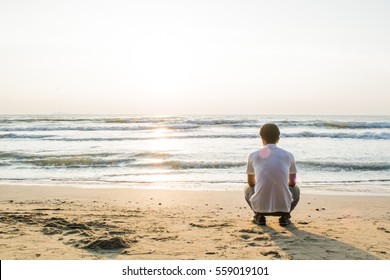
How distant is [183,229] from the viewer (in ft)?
16.5

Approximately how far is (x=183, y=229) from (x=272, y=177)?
1293 millimetres

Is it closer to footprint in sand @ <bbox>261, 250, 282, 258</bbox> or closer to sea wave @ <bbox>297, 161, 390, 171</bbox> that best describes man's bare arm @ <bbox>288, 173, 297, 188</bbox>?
footprint in sand @ <bbox>261, 250, 282, 258</bbox>

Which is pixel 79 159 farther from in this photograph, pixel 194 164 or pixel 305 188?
pixel 305 188

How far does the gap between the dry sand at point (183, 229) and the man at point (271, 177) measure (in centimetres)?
26

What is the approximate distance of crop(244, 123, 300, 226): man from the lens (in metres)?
4.88

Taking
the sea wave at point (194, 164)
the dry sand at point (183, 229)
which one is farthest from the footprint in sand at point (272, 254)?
the sea wave at point (194, 164)

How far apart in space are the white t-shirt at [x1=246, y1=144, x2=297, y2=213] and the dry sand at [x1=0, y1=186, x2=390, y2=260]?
0.31 metres

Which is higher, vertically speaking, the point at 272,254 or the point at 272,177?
the point at 272,177

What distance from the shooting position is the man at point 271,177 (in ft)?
16.0

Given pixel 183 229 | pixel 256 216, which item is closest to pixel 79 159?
pixel 183 229

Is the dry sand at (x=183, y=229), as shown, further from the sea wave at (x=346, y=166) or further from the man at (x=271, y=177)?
Result: the sea wave at (x=346, y=166)

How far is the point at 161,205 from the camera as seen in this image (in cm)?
708

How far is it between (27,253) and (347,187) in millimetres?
7513

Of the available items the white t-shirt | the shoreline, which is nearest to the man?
the white t-shirt
